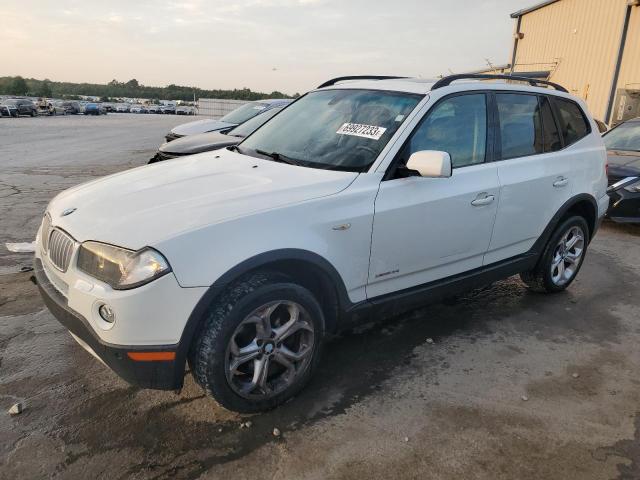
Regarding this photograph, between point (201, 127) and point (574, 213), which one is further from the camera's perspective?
point (201, 127)

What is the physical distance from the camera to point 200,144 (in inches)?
282

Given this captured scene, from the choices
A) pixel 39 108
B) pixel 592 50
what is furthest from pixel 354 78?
pixel 39 108

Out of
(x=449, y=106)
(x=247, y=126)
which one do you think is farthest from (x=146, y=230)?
(x=247, y=126)

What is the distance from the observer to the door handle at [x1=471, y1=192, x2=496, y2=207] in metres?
3.40

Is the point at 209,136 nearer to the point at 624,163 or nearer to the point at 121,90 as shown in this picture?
the point at 624,163

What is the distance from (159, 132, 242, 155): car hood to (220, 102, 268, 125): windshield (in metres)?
2.58

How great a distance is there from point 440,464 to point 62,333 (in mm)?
2698

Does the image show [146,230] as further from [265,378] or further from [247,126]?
[247,126]

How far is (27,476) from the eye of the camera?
7.41 feet

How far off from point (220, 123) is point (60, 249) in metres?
7.59

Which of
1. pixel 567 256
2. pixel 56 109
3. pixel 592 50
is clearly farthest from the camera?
pixel 56 109

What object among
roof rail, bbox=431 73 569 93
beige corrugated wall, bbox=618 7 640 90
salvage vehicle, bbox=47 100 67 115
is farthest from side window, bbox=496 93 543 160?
salvage vehicle, bbox=47 100 67 115

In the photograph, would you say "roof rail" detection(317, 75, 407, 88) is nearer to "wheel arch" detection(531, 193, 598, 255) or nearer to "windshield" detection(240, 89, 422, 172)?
"windshield" detection(240, 89, 422, 172)

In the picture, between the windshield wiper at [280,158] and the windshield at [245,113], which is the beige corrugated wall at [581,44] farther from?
the windshield wiper at [280,158]
